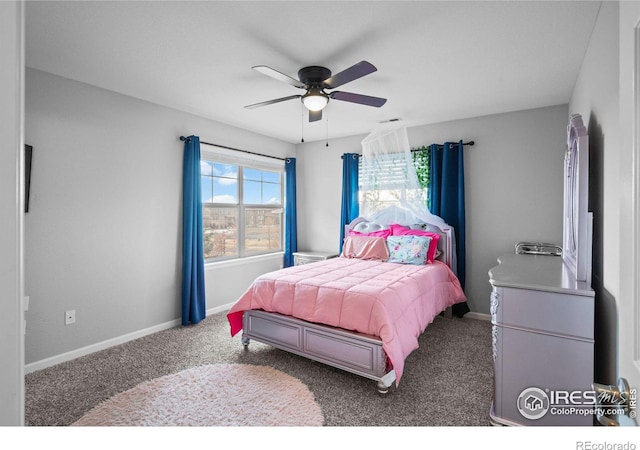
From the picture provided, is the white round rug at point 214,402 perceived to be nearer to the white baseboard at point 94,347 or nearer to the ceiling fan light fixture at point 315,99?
the white baseboard at point 94,347

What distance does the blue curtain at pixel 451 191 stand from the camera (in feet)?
13.4

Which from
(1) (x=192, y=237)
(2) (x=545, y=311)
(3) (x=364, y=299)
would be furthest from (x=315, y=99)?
(1) (x=192, y=237)

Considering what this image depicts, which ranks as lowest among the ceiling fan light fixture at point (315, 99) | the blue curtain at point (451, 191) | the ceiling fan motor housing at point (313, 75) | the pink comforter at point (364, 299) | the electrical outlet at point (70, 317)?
the electrical outlet at point (70, 317)

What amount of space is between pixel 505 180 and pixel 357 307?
2.71 meters

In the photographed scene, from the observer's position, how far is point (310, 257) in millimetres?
4992

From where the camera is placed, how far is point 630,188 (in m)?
0.67

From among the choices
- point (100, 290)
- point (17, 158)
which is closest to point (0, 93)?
point (17, 158)

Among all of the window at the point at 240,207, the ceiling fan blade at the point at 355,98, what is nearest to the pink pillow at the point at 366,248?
the window at the point at 240,207

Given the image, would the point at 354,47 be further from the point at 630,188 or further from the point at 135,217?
the point at 135,217

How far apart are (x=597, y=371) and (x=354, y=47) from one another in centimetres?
269

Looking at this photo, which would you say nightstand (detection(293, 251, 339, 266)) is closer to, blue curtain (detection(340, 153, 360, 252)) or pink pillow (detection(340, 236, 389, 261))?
blue curtain (detection(340, 153, 360, 252))

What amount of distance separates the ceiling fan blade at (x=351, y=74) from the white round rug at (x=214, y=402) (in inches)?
90.6

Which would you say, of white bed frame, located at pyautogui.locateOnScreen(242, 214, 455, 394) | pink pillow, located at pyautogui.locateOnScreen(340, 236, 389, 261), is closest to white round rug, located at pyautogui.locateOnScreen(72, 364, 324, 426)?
white bed frame, located at pyautogui.locateOnScreen(242, 214, 455, 394)
